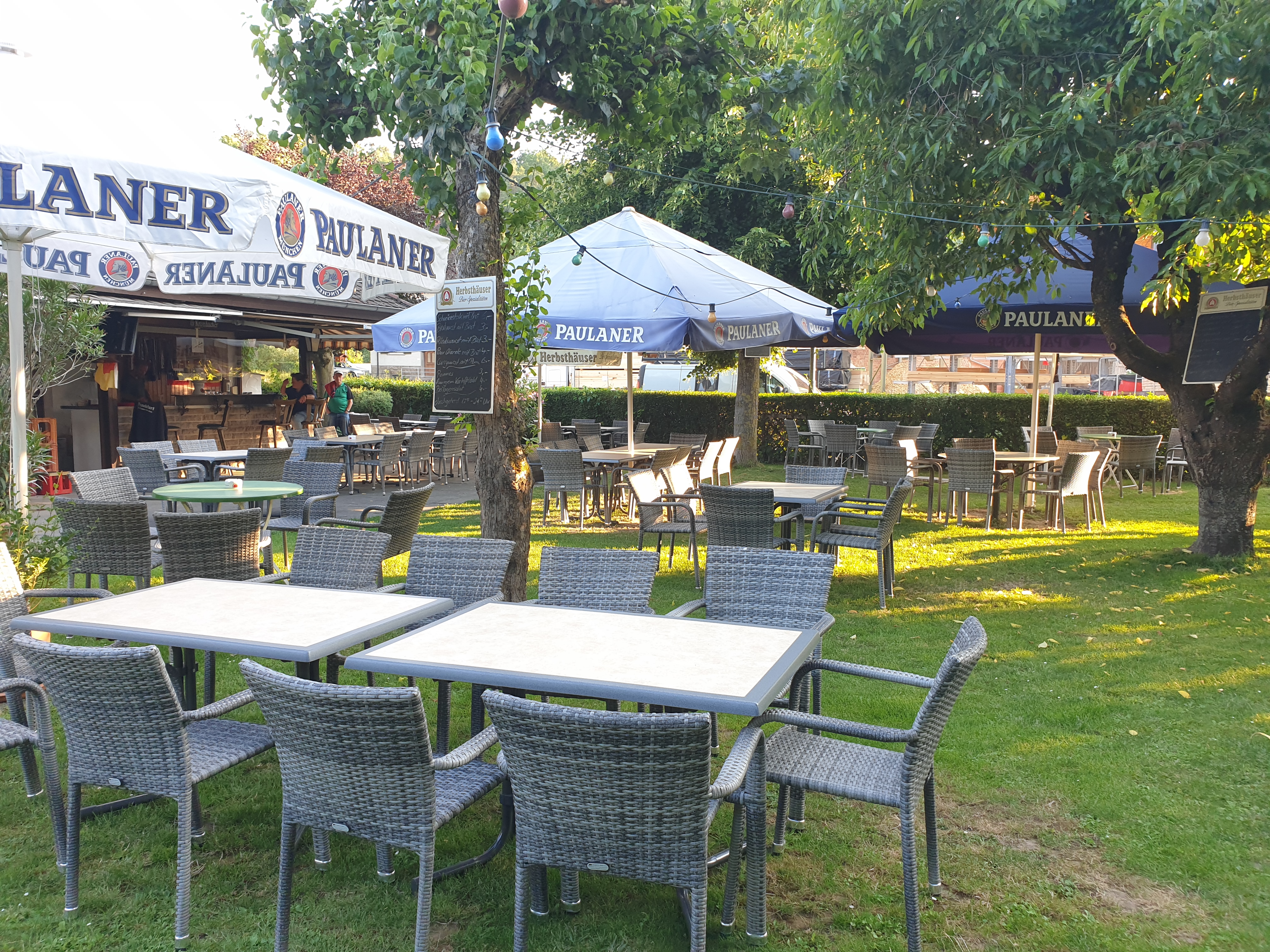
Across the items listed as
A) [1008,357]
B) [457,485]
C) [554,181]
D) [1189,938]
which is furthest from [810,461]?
[1189,938]

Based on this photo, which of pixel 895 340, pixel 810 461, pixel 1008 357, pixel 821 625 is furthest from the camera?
pixel 1008 357

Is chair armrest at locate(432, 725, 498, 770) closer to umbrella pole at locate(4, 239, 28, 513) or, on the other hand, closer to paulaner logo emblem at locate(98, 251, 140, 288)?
umbrella pole at locate(4, 239, 28, 513)

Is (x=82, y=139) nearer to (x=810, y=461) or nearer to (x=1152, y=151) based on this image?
(x=1152, y=151)

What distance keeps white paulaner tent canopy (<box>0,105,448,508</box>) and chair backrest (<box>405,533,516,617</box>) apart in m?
1.48

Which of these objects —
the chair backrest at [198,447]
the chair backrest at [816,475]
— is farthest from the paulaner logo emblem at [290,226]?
the chair backrest at [198,447]

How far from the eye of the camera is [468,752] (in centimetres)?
265

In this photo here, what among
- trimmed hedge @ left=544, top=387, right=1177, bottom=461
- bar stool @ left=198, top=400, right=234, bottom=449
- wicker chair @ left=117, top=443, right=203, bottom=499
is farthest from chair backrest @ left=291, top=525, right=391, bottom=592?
trimmed hedge @ left=544, top=387, right=1177, bottom=461

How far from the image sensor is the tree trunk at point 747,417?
16.0 metres

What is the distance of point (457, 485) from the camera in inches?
551

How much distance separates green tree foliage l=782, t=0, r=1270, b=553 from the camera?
238 inches

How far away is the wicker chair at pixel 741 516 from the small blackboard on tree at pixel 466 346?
1812mm

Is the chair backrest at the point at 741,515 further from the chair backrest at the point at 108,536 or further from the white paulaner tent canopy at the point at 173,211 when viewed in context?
the chair backrest at the point at 108,536

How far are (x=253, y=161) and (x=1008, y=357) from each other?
21.0 m

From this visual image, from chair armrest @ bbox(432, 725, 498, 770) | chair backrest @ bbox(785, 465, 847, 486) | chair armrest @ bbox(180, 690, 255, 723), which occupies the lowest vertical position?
chair armrest @ bbox(432, 725, 498, 770)
